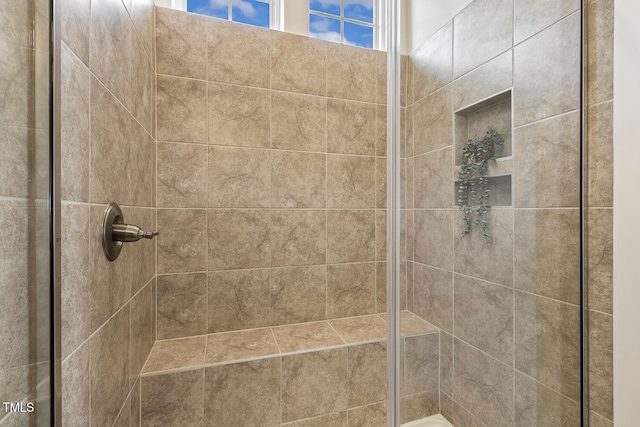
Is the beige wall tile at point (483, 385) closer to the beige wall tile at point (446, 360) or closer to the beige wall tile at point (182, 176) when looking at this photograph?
the beige wall tile at point (446, 360)

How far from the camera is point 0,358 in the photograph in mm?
335

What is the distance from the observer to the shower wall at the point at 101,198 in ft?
1.76

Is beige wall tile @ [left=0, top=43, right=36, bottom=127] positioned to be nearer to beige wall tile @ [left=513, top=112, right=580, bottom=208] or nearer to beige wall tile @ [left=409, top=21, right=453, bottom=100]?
beige wall tile @ [left=409, top=21, right=453, bottom=100]

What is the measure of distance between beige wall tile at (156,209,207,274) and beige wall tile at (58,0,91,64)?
0.88m

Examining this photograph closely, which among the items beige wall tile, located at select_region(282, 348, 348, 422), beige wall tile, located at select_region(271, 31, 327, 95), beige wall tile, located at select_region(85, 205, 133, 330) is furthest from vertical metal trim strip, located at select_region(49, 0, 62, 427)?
beige wall tile, located at select_region(271, 31, 327, 95)

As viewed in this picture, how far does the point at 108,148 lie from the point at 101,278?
36 cm

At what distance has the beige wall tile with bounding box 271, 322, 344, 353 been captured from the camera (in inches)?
51.3

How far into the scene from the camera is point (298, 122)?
157cm

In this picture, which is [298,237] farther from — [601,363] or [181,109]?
[601,363]

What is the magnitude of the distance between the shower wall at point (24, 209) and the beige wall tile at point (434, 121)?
710 mm

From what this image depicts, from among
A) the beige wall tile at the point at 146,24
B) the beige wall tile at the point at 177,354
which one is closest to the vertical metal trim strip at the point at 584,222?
the beige wall tile at the point at 177,354

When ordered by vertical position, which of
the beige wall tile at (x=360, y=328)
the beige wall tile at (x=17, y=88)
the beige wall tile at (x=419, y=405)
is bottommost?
the beige wall tile at (x=360, y=328)

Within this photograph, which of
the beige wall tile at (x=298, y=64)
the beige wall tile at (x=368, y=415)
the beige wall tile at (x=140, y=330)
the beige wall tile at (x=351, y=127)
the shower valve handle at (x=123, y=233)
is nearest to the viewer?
the shower valve handle at (x=123, y=233)

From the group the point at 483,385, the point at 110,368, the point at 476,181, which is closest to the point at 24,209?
the point at 110,368
